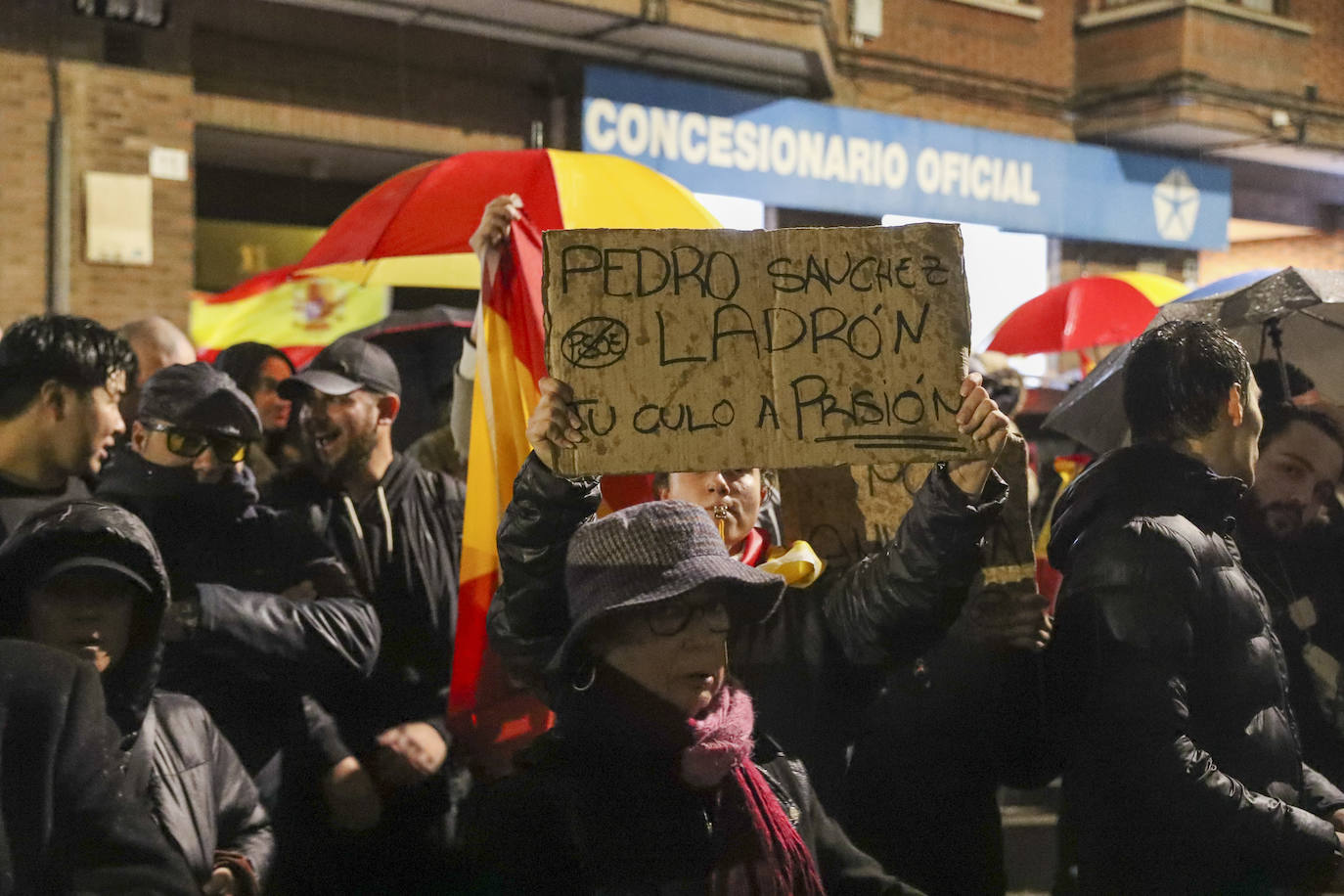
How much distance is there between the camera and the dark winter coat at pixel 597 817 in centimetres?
227

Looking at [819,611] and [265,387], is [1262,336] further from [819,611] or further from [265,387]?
[265,387]

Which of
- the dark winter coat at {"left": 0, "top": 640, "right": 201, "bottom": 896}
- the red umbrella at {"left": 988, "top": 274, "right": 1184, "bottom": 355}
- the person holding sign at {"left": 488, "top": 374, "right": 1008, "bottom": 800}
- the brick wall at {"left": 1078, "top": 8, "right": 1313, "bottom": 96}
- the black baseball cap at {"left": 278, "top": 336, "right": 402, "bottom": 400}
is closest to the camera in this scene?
the dark winter coat at {"left": 0, "top": 640, "right": 201, "bottom": 896}

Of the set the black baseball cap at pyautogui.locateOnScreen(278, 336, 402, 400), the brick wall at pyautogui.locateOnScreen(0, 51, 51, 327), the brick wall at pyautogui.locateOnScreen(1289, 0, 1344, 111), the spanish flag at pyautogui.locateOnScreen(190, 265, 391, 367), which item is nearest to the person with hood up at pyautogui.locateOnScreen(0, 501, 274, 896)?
the black baseball cap at pyautogui.locateOnScreen(278, 336, 402, 400)

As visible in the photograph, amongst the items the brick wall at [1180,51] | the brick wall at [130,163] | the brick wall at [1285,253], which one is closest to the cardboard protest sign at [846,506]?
the brick wall at [130,163]

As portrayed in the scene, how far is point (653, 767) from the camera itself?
2348mm

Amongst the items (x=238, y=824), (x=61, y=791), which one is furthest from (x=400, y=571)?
(x=61, y=791)

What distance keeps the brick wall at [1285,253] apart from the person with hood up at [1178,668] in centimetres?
1553

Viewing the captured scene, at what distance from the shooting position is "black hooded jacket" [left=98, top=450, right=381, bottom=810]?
3.23m

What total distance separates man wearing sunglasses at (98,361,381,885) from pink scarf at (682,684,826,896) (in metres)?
1.27

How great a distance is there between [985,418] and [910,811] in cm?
119

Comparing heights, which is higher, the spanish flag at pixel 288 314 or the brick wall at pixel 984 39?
the brick wall at pixel 984 39

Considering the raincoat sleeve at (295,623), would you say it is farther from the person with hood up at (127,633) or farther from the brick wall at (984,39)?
the brick wall at (984,39)

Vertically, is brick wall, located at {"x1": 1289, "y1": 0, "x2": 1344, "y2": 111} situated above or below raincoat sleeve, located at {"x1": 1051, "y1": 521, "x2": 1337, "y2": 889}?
above

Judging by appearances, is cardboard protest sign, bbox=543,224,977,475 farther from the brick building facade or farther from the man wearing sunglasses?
the brick building facade
